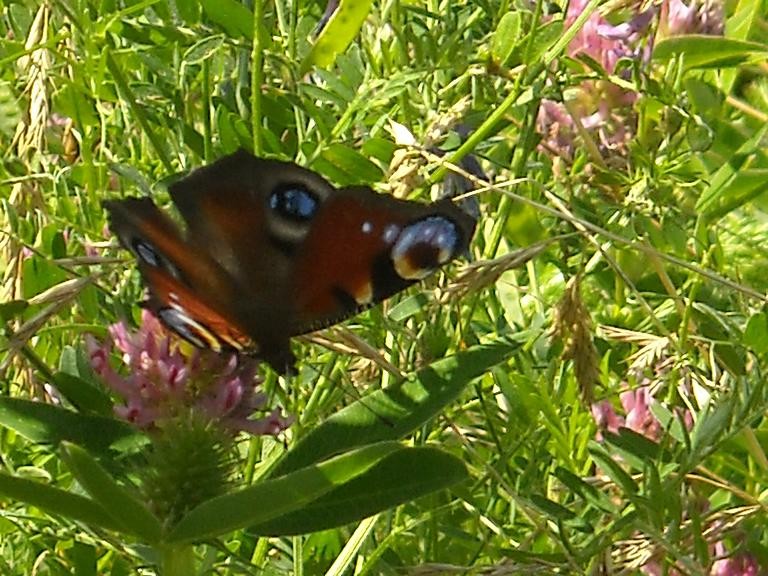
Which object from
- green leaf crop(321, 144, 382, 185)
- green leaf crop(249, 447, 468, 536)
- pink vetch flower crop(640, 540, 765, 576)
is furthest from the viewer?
pink vetch flower crop(640, 540, 765, 576)

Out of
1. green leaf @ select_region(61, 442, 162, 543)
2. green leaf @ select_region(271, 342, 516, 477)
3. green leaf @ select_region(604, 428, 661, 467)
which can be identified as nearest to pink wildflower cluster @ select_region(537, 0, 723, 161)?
green leaf @ select_region(604, 428, 661, 467)

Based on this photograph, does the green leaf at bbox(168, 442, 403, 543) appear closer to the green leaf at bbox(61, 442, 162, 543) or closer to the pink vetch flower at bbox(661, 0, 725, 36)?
the green leaf at bbox(61, 442, 162, 543)

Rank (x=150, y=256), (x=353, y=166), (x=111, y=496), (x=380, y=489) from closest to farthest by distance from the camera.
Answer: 1. (x=111, y=496)
2. (x=380, y=489)
3. (x=150, y=256)
4. (x=353, y=166)

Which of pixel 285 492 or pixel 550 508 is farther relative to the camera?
pixel 550 508

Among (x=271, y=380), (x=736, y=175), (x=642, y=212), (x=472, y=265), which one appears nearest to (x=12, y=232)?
(x=271, y=380)

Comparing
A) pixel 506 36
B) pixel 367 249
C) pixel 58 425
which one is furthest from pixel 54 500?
pixel 506 36

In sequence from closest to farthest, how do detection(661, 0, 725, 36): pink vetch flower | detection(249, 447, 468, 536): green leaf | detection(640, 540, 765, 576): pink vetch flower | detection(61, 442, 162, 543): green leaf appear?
1. detection(61, 442, 162, 543): green leaf
2. detection(249, 447, 468, 536): green leaf
3. detection(640, 540, 765, 576): pink vetch flower
4. detection(661, 0, 725, 36): pink vetch flower

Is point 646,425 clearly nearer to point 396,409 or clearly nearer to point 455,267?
point 455,267
